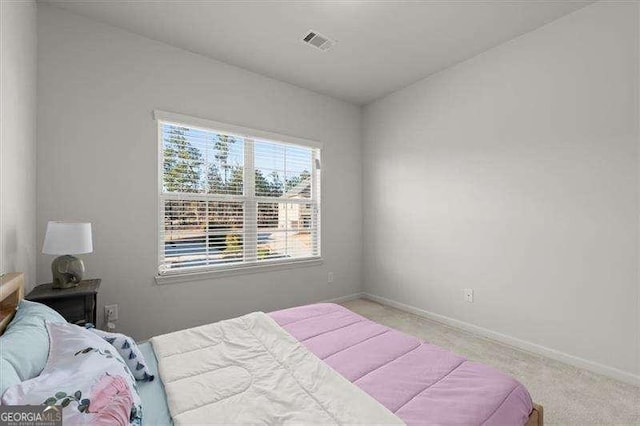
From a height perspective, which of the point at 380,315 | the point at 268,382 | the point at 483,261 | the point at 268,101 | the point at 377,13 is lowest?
the point at 380,315

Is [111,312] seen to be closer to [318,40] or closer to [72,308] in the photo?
[72,308]

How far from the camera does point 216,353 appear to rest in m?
1.47

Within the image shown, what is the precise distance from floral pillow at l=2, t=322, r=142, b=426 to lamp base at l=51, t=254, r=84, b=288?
100 centimetres

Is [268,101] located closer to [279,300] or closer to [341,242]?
[341,242]

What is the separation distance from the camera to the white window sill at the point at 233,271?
277 cm

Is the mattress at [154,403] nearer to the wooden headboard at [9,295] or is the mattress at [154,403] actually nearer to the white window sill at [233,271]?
the wooden headboard at [9,295]

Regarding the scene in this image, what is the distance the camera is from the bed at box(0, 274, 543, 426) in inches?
42.4

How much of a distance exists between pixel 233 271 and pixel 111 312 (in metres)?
1.09

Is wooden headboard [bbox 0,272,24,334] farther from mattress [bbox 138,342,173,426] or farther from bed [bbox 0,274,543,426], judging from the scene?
mattress [bbox 138,342,173,426]

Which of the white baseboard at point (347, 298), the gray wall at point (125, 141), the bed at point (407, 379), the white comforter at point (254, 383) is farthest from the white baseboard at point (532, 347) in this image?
the white comforter at point (254, 383)

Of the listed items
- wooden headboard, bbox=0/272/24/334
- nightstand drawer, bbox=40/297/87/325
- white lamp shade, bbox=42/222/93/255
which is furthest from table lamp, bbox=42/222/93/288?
wooden headboard, bbox=0/272/24/334

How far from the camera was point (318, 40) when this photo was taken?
8.95 feet

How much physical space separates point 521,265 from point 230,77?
3424 mm

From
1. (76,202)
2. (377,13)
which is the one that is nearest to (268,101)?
(377,13)
